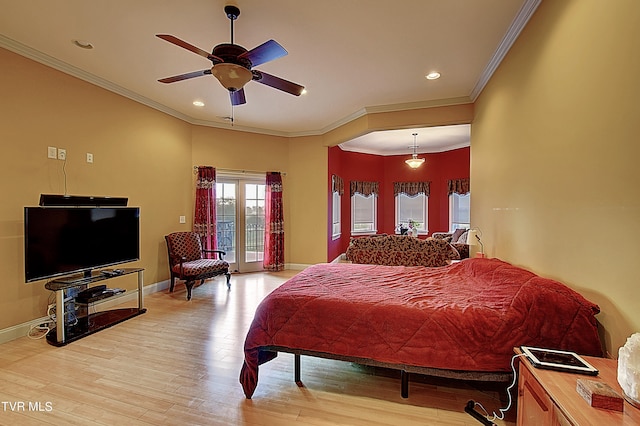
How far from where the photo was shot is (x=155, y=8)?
257cm

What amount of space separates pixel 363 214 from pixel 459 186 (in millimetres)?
2676

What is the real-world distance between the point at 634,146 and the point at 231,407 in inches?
111

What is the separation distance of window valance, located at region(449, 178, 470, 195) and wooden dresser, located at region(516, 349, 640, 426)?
686cm

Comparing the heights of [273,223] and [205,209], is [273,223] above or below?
below

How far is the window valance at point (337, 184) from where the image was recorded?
7.00m

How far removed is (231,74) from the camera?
2455mm

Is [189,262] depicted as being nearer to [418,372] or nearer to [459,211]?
[418,372]

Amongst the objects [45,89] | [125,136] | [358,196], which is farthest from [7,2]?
[358,196]

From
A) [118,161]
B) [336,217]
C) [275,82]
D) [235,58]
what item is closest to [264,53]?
[235,58]

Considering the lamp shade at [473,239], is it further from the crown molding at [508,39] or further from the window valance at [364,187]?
the window valance at [364,187]

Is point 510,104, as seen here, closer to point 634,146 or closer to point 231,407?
point 634,146

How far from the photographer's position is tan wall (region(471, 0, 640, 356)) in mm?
1528

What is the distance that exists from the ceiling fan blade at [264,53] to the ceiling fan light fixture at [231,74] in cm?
10

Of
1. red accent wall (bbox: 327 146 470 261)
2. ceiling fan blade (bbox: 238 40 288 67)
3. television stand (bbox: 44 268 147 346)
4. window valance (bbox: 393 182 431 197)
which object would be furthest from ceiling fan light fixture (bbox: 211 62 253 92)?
window valance (bbox: 393 182 431 197)
